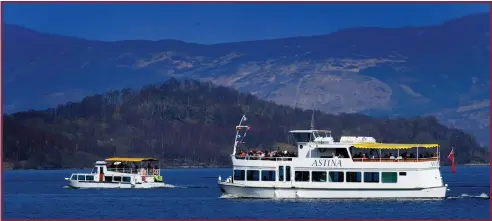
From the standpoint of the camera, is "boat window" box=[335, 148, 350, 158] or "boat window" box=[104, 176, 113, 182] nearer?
"boat window" box=[335, 148, 350, 158]

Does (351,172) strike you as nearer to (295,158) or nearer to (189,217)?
(295,158)

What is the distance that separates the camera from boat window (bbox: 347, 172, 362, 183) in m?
84.1

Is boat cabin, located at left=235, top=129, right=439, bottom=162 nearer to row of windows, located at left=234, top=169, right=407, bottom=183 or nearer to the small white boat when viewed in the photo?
row of windows, located at left=234, top=169, right=407, bottom=183

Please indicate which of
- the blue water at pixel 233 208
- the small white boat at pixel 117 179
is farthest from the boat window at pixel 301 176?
the small white boat at pixel 117 179

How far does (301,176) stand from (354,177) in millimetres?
4151

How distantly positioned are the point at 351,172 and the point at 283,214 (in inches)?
386

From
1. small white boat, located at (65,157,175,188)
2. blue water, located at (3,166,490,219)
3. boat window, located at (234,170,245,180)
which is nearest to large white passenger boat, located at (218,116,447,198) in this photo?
boat window, located at (234,170,245,180)

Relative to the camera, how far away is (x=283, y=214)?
251ft

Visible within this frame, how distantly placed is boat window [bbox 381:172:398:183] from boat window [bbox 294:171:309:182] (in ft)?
19.4

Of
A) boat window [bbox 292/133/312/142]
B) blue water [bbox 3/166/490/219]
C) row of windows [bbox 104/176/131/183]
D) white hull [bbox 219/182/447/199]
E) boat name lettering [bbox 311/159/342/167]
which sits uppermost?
boat window [bbox 292/133/312/142]

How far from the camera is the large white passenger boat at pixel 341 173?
8381cm

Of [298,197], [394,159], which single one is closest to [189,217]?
[298,197]

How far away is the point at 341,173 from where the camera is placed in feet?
276

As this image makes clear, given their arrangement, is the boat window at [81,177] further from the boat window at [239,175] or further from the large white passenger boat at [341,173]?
the large white passenger boat at [341,173]
